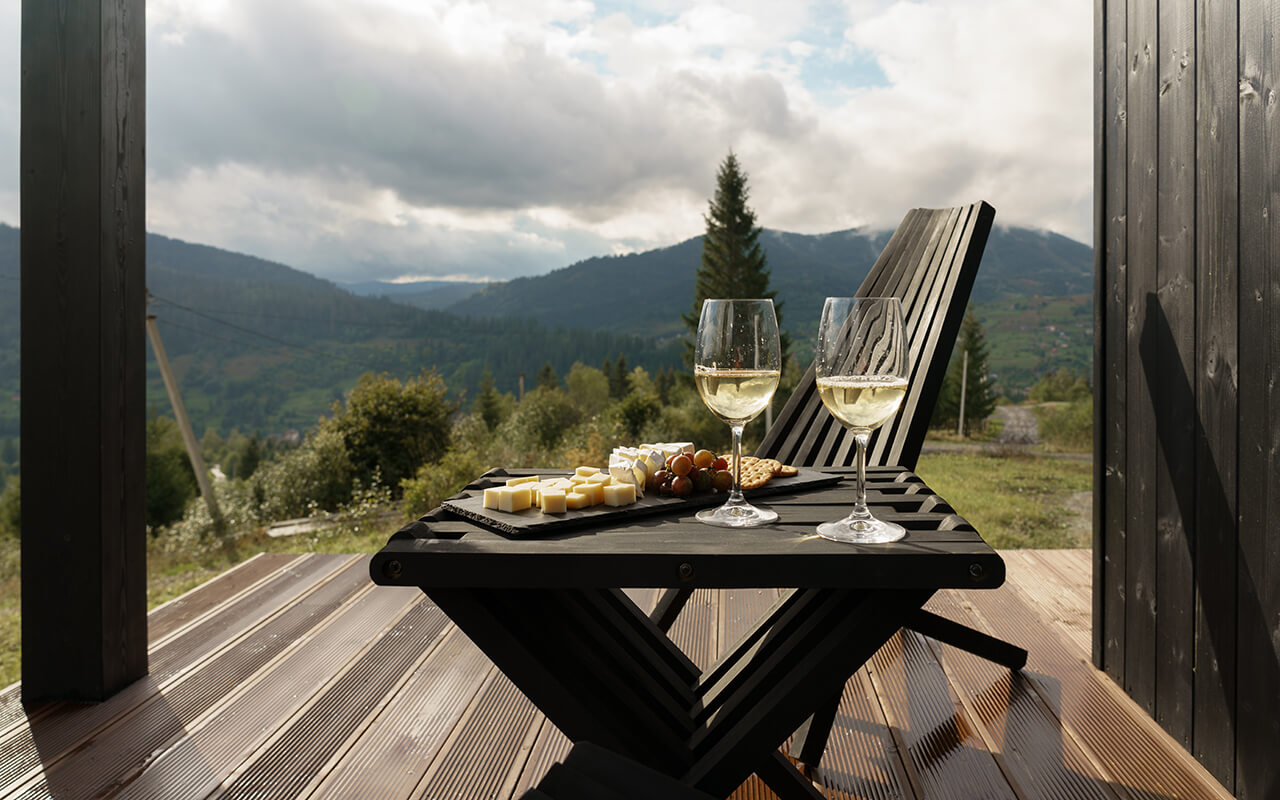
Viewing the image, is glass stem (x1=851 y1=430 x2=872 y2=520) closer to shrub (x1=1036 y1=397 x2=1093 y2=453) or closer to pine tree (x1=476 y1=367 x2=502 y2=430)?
shrub (x1=1036 y1=397 x2=1093 y2=453)

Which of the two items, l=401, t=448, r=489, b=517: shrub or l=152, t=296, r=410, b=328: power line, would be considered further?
l=152, t=296, r=410, b=328: power line

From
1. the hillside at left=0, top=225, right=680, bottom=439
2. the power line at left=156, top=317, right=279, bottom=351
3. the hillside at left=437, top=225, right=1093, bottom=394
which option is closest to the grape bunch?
the hillside at left=437, top=225, right=1093, bottom=394

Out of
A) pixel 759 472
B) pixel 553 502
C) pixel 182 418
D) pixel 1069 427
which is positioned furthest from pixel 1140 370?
pixel 182 418

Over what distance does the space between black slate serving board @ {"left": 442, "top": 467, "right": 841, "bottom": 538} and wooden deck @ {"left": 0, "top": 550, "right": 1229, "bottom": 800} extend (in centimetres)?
67

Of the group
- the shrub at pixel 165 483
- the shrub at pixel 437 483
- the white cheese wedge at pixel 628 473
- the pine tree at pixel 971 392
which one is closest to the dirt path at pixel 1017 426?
the pine tree at pixel 971 392

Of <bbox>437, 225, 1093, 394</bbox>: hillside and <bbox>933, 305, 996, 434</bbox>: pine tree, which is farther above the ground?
<bbox>437, 225, 1093, 394</bbox>: hillside

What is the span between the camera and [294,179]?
170 ft

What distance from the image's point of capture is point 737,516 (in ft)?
3.41

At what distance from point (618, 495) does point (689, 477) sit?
15 centimetres

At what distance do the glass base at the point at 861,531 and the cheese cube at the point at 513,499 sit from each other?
1.38 feet

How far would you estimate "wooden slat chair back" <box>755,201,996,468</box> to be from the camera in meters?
1.76

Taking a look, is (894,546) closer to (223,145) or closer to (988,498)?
(988,498)

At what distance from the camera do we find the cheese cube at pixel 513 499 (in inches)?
41.3

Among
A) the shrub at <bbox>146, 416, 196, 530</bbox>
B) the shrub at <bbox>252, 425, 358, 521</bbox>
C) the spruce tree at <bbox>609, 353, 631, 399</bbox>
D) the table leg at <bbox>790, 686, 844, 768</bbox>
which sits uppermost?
the spruce tree at <bbox>609, 353, 631, 399</bbox>
